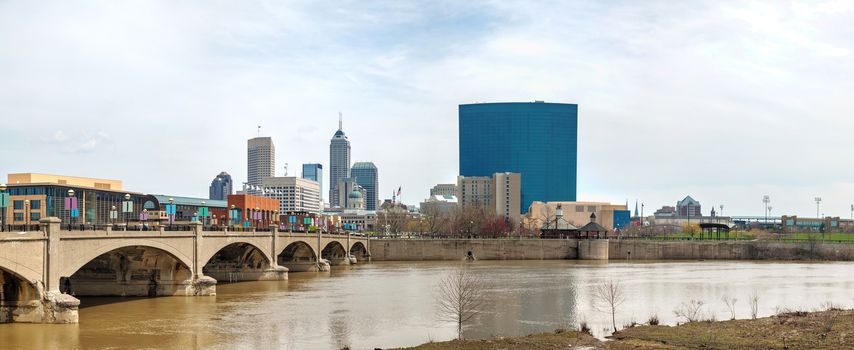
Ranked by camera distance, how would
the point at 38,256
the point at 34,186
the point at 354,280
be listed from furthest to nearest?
the point at 34,186
the point at 354,280
the point at 38,256

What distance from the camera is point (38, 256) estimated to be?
48531mm

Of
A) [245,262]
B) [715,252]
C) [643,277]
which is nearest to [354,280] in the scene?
[245,262]

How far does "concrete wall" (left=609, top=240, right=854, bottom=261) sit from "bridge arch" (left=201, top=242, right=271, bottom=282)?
263 feet

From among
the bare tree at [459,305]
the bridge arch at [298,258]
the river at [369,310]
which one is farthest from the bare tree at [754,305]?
the bridge arch at [298,258]

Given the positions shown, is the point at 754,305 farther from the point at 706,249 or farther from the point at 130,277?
the point at 706,249

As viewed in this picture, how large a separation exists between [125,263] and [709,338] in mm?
47448

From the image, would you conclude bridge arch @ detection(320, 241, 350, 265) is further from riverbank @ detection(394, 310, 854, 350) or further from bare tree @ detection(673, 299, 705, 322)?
riverbank @ detection(394, 310, 854, 350)

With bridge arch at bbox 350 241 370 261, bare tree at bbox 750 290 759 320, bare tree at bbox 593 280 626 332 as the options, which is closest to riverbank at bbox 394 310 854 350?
bare tree at bbox 750 290 759 320

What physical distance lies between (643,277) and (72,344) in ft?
228

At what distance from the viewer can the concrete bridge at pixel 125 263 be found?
48812 mm

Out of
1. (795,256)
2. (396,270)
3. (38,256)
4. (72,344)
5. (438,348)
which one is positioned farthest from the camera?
(795,256)

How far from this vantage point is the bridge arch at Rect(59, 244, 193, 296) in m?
69.1

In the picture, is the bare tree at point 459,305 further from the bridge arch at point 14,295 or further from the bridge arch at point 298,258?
the bridge arch at point 298,258

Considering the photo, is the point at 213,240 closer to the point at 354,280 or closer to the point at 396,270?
the point at 354,280
